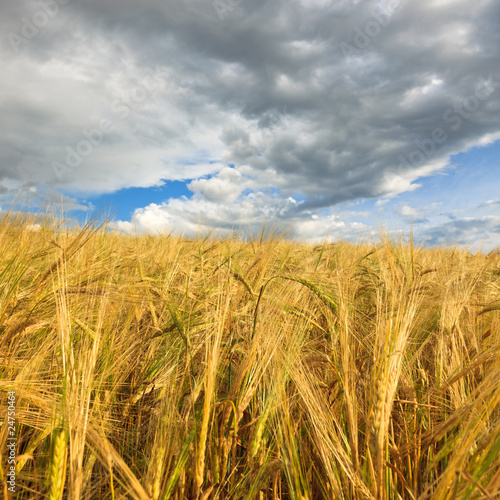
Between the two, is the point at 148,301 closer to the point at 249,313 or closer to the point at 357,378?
the point at 249,313

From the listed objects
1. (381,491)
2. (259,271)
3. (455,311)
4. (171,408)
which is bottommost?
(381,491)

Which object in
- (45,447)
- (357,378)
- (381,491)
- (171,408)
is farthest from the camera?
(357,378)

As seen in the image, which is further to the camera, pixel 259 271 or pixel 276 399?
pixel 259 271

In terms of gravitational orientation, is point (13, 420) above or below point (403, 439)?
above

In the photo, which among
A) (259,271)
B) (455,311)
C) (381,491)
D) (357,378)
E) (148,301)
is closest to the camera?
(381,491)

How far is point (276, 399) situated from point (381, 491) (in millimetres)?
394

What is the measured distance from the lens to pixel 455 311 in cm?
155

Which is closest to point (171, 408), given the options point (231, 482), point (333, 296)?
point (231, 482)

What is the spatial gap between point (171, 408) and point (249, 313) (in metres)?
0.73

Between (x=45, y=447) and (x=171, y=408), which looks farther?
(x=45, y=447)

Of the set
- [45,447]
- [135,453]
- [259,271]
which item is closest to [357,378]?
[259,271]

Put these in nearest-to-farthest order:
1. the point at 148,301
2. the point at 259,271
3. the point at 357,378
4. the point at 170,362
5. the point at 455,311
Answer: the point at 357,378 < the point at 170,362 < the point at 455,311 < the point at 148,301 < the point at 259,271

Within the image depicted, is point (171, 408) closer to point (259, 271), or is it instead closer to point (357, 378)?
point (357, 378)

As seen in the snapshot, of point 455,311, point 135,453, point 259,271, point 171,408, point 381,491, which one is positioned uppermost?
point 259,271
